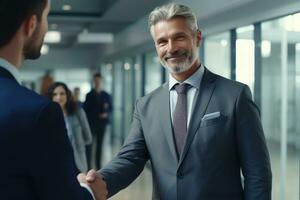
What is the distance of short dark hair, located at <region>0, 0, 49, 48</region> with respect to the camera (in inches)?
36.8

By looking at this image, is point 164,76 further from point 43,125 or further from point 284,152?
point 43,125

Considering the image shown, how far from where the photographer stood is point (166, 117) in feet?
5.91

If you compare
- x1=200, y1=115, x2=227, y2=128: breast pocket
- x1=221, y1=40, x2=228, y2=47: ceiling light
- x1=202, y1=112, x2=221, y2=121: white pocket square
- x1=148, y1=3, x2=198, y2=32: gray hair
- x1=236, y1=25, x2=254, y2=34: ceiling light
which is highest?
x1=236, y1=25, x2=254, y2=34: ceiling light

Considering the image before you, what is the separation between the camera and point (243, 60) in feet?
19.0

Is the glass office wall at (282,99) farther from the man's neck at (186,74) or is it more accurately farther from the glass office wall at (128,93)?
the glass office wall at (128,93)

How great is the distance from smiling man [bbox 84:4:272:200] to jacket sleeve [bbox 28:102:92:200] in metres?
0.76

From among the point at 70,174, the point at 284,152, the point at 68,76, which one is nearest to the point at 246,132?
the point at 70,174

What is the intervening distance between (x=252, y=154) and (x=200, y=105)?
26cm

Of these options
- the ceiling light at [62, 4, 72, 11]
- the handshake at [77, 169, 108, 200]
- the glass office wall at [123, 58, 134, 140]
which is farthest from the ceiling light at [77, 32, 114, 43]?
the handshake at [77, 169, 108, 200]

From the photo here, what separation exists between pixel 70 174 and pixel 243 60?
504 cm

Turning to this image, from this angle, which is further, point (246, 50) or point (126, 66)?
point (126, 66)

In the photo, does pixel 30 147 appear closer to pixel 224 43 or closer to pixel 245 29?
pixel 245 29

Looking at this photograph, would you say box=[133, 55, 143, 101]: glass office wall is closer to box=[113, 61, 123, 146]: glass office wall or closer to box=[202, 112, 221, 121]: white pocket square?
box=[113, 61, 123, 146]: glass office wall

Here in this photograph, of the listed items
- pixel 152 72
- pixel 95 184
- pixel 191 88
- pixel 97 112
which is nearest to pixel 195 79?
pixel 191 88
